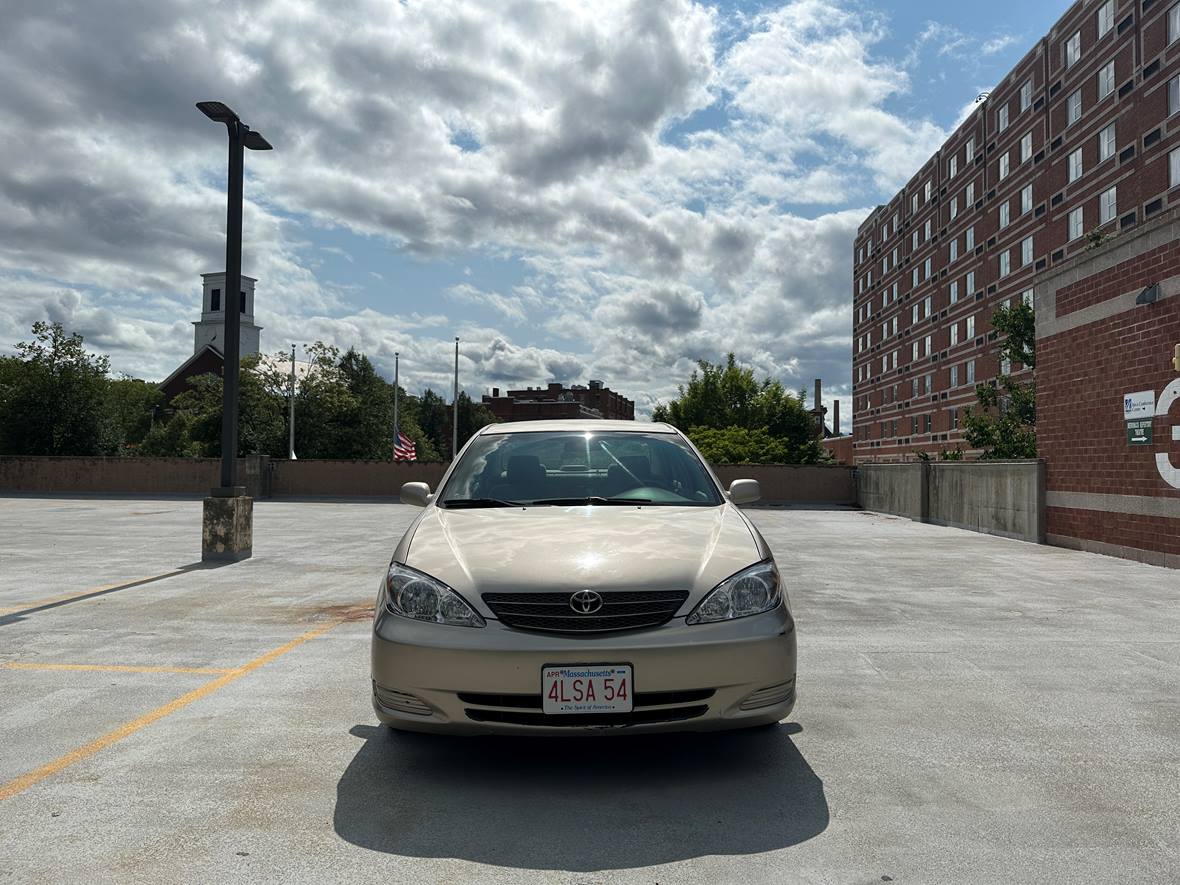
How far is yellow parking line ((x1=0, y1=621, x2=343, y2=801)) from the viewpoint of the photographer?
12.2 feet

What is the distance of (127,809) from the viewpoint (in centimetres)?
341

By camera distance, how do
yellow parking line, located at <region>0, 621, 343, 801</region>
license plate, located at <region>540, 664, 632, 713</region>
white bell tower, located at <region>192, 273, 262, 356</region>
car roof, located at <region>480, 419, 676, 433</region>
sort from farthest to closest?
1. white bell tower, located at <region>192, 273, 262, 356</region>
2. car roof, located at <region>480, 419, 676, 433</region>
3. yellow parking line, located at <region>0, 621, 343, 801</region>
4. license plate, located at <region>540, 664, 632, 713</region>

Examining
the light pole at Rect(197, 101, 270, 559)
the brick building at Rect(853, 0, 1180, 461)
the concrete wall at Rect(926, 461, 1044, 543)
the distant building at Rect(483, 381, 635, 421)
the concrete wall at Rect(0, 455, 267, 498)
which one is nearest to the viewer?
the light pole at Rect(197, 101, 270, 559)

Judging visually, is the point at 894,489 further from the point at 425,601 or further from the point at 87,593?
the point at 425,601

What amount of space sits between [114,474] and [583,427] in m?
36.2

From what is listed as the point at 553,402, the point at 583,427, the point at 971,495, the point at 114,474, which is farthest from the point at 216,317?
the point at 583,427

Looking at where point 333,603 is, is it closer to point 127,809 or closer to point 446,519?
point 446,519

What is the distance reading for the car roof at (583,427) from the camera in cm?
550

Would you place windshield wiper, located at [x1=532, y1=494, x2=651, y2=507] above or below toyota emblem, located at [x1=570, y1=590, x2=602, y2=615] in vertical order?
above

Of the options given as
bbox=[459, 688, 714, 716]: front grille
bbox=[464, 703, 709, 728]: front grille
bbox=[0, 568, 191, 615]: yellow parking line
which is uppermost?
bbox=[459, 688, 714, 716]: front grille

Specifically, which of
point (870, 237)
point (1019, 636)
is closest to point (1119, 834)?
point (1019, 636)

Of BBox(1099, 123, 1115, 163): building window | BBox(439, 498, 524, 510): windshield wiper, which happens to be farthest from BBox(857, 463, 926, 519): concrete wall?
BBox(439, 498, 524, 510): windshield wiper

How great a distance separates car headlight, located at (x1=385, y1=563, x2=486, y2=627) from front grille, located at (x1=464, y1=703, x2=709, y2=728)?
14.1 inches

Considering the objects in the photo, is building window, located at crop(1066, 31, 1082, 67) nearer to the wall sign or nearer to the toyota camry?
the wall sign
